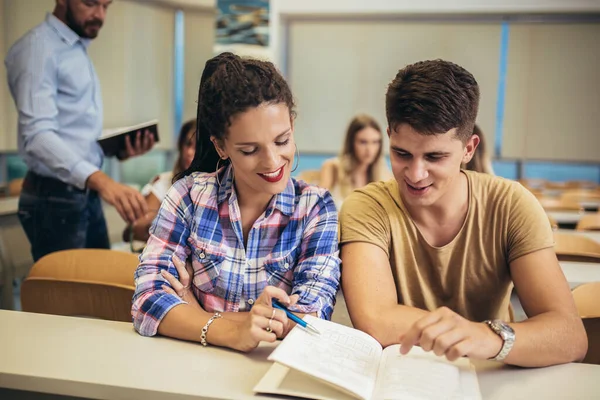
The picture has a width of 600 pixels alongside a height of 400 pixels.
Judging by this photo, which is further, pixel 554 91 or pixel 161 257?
pixel 554 91

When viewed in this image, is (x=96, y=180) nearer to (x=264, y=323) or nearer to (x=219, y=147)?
(x=219, y=147)

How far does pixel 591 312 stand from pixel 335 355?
37.3 inches

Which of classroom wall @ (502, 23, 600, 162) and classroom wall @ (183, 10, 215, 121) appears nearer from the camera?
classroom wall @ (183, 10, 215, 121)

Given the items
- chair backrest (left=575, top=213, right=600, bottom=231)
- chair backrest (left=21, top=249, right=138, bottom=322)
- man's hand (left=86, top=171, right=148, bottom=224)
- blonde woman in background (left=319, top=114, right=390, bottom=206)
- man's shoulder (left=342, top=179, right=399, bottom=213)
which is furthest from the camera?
blonde woman in background (left=319, top=114, right=390, bottom=206)

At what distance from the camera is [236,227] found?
1.43m

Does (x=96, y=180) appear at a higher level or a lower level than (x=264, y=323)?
higher

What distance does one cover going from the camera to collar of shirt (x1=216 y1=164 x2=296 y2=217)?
1.43 metres

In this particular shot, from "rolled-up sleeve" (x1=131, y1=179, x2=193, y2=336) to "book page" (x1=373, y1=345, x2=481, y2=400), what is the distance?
1.63 feet

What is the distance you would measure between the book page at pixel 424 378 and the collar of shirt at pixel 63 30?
2.11m

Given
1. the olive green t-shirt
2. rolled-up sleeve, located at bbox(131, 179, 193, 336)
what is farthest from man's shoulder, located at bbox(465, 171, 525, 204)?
rolled-up sleeve, located at bbox(131, 179, 193, 336)

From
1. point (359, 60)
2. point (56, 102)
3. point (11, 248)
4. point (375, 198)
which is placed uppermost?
point (359, 60)

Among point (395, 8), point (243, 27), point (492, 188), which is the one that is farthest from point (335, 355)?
point (395, 8)

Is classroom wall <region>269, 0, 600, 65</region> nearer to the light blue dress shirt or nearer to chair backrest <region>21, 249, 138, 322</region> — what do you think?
the light blue dress shirt

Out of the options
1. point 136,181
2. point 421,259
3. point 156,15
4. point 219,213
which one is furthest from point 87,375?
point 156,15
